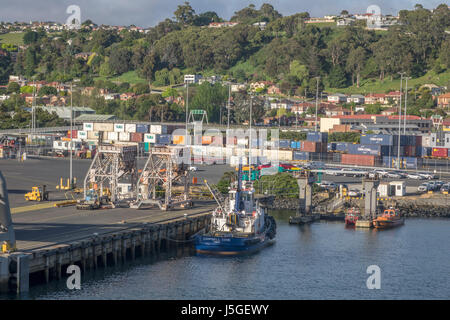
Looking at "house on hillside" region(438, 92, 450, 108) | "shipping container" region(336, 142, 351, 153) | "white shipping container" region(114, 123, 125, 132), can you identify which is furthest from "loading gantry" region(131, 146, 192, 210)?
"house on hillside" region(438, 92, 450, 108)

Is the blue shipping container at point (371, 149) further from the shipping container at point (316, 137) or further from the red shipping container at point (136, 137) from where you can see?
the red shipping container at point (136, 137)

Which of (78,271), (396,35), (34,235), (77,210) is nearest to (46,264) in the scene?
(78,271)

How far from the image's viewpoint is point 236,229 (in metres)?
54.1

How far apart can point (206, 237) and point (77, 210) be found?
12.0m

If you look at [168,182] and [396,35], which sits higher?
[396,35]

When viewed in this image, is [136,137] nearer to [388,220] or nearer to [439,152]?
[439,152]

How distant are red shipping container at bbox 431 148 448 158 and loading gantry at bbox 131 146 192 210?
51.2 m

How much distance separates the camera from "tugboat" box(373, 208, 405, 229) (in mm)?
63719

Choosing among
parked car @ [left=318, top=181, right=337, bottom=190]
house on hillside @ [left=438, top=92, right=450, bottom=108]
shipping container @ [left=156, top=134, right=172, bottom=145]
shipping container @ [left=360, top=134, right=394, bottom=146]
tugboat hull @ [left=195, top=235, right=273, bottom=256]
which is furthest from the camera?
house on hillside @ [left=438, top=92, right=450, bottom=108]

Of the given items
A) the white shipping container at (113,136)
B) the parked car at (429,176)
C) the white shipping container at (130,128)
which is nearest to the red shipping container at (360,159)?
the parked car at (429,176)

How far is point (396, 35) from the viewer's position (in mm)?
184625

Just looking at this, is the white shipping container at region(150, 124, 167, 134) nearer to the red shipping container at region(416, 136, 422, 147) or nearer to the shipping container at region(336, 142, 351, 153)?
the shipping container at region(336, 142, 351, 153)

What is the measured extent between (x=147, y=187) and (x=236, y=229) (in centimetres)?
1076
